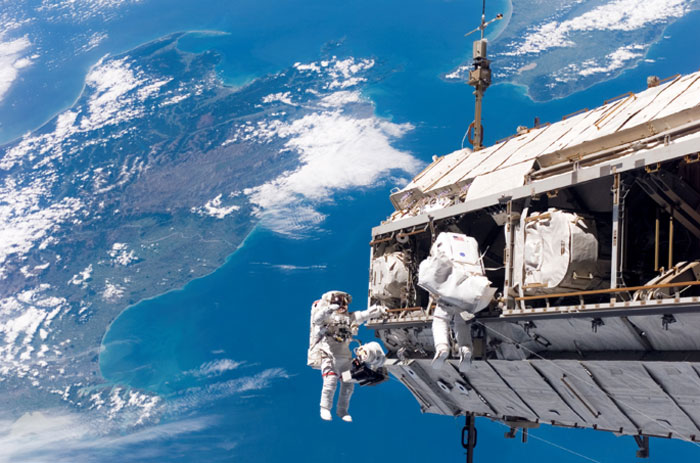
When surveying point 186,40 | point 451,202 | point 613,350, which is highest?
point 186,40

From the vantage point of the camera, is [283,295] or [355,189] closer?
[283,295]

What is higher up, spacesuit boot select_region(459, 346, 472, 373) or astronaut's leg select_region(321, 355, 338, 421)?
spacesuit boot select_region(459, 346, 472, 373)

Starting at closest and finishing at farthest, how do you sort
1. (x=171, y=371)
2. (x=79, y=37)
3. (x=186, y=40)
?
(x=171, y=371), (x=186, y=40), (x=79, y=37)

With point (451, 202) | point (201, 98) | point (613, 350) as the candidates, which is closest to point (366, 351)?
point (451, 202)

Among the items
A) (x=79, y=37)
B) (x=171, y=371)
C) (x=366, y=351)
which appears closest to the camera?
(x=366, y=351)

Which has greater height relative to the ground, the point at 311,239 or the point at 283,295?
the point at 311,239

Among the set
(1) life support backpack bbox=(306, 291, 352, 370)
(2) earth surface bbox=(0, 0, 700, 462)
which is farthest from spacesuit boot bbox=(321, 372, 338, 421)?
(2) earth surface bbox=(0, 0, 700, 462)

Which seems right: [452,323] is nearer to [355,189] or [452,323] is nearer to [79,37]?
[355,189]

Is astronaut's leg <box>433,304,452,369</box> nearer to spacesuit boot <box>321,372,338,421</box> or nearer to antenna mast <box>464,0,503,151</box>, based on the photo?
spacesuit boot <box>321,372,338,421</box>
